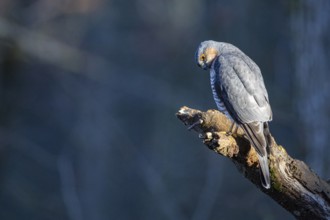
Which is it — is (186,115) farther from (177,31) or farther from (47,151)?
(47,151)

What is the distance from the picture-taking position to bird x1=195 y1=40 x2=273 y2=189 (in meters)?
5.35

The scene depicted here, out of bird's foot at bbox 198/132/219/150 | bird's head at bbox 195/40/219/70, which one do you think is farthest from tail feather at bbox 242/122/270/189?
bird's head at bbox 195/40/219/70

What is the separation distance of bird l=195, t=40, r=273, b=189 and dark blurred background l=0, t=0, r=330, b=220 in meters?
2.77

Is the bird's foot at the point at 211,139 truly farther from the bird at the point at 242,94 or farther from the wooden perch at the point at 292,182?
the bird at the point at 242,94

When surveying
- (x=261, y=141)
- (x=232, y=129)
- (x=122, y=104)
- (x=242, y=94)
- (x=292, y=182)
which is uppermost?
(x=122, y=104)

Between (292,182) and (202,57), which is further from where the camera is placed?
(202,57)

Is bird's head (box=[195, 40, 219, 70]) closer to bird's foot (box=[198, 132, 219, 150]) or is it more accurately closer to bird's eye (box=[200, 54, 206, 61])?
bird's eye (box=[200, 54, 206, 61])

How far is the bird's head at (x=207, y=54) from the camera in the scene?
617cm

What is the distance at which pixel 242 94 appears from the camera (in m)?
5.64

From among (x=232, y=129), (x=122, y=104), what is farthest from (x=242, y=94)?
(x=122, y=104)

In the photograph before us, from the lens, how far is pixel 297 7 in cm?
818

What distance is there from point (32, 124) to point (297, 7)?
6.48 metres

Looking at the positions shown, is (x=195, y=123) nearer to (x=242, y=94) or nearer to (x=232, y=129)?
(x=232, y=129)

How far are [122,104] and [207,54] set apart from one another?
22.7 ft
